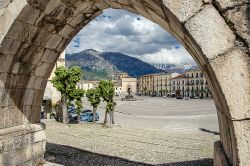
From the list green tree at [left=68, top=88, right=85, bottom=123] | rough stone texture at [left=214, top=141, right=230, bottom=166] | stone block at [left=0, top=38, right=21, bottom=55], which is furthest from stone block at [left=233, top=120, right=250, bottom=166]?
green tree at [left=68, top=88, right=85, bottom=123]

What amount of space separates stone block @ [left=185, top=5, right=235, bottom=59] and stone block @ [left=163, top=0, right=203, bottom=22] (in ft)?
0.19

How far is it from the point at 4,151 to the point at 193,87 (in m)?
106

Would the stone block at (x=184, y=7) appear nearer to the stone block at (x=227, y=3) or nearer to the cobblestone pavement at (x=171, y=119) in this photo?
the stone block at (x=227, y=3)

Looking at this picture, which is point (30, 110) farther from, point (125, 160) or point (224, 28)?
point (224, 28)

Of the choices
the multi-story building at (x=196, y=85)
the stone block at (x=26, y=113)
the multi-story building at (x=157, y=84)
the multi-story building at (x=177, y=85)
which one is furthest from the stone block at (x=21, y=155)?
the multi-story building at (x=157, y=84)

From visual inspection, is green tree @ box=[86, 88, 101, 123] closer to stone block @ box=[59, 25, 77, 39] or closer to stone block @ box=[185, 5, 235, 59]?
stone block @ box=[59, 25, 77, 39]

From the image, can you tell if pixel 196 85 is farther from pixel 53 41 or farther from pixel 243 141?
pixel 243 141

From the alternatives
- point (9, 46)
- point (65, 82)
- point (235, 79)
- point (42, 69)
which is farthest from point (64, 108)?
point (235, 79)

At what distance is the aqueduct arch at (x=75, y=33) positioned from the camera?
3.00 metres

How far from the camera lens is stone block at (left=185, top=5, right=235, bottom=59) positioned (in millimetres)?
3086

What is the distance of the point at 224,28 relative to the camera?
311 cm

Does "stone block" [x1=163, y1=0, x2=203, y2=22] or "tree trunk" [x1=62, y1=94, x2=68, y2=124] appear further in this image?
"tree trunk" [x1=62, y1=94, x2=68, y2=124]

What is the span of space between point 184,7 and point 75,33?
4592 mm

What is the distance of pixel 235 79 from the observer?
299cm
